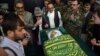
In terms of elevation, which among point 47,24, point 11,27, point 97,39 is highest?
point 11,27

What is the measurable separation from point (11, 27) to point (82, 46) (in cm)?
88

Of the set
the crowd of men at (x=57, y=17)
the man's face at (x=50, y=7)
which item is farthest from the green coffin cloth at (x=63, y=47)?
the man's face at (x=50, y=7)

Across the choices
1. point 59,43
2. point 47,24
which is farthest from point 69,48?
point 47,24

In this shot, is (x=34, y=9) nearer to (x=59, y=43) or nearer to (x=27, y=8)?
(x=27, y=8)

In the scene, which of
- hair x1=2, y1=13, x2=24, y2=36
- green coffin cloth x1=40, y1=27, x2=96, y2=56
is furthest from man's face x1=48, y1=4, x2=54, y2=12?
hair x1=2, y1=13, x2=24, y2=36

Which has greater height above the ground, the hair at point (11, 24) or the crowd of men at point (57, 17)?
the hair at point (11, 24)

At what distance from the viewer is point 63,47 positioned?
152 inches

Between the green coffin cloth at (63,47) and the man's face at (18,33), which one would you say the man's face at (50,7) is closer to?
the green coffin cloth at (63,47)

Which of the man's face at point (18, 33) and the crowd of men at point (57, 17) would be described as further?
the crowd of men at point (57, 17)

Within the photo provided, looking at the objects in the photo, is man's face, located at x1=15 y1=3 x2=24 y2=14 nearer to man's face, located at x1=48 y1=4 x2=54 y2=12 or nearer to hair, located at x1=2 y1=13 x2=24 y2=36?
man's face, located at x1=48 y1=4 x2=54 y2=12

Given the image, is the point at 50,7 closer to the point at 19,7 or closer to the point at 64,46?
the point at 19,7

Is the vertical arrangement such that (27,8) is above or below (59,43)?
below

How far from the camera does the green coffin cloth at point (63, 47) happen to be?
Answer: 12.5 feet

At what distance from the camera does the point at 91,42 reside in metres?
4.52
